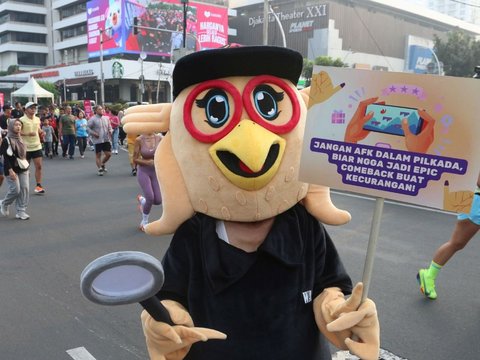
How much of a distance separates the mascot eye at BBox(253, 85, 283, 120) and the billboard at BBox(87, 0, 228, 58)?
5051 centimetres

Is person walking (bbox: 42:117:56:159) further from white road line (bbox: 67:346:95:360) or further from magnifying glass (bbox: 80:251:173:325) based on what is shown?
magnifying glass (bbox: 80:251:173:325)

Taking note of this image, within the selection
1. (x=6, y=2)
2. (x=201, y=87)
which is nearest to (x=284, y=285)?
(x=201, y=87)

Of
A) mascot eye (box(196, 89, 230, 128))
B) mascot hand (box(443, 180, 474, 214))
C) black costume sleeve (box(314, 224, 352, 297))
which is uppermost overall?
mascot eye (box(196, 89, 230, 128))

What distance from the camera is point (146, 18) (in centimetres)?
5531

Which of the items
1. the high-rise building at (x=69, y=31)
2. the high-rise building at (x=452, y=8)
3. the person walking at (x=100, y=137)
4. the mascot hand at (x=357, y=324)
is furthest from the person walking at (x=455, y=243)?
the high-rise building at (x=452, y=8)

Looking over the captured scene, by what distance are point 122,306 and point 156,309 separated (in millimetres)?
2776

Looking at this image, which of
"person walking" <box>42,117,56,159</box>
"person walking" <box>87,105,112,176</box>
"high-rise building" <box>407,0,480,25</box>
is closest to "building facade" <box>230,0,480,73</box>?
"person walking" <box>42,117,56,159</box>

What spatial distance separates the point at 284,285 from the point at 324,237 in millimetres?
288

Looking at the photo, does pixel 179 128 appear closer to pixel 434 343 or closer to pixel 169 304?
pixel 169 304

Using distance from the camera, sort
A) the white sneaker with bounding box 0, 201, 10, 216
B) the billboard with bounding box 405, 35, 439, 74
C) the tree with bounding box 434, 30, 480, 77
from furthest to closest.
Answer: the billboard with bounding box 405, 35, 439, 74 → the tree with bounding box 434, 30, 480, 77 → the white sneaker with bounding box 0, 201, 10, 216

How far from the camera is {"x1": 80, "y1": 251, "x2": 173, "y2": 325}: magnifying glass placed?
4.00ft

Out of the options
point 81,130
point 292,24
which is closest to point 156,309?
point 81,130

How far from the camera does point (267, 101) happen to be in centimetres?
181

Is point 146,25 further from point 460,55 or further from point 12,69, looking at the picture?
point 460,55
